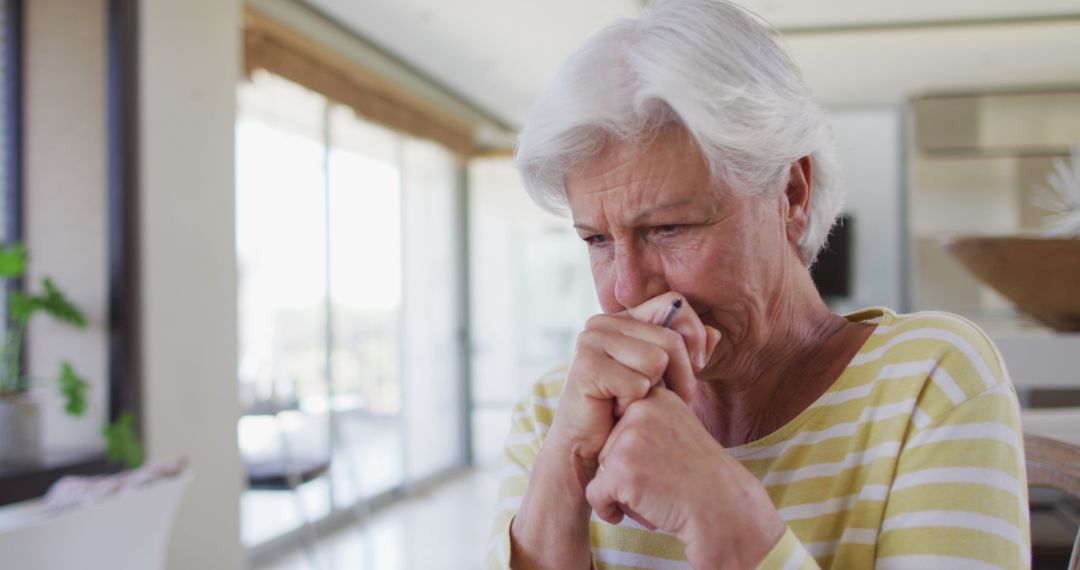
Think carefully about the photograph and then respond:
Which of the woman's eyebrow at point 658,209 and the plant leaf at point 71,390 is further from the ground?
the woman's eyebrow at point 658,209

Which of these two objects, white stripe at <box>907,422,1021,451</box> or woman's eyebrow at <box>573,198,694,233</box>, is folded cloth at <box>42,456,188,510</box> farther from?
white stripe at <box>907,422,1021,451</box>

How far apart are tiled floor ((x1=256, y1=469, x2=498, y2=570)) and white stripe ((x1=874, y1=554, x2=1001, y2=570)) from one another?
3891 mm

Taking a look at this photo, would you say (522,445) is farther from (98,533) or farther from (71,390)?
(71,390)

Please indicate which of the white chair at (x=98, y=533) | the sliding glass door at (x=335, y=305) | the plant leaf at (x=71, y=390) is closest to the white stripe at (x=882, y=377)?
the white chair at (x=98, y=533)

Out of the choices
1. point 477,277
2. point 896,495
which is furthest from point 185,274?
point 477,277

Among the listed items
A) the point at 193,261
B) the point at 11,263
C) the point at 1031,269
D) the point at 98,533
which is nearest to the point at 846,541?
the point at 1031,269

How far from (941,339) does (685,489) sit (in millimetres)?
313

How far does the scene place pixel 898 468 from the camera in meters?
0.81

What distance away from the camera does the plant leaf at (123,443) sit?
2.97 metres

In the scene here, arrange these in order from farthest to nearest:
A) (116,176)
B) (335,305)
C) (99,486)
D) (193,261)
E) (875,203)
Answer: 1. (875,203)
2. (335,305)
3. (193,261)
4. (116,176)
5. (99,486)

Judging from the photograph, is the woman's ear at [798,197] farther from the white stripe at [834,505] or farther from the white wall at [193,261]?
the white wall at [193,261]

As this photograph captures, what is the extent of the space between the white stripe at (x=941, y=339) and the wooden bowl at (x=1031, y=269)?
2.24 feet

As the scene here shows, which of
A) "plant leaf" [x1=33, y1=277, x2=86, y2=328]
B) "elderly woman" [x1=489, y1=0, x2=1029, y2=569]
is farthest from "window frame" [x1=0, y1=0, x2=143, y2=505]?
"elderly woman" [x1=489, y1=0, x2=1029, y2=569]

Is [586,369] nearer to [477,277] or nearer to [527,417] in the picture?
[527,417]
